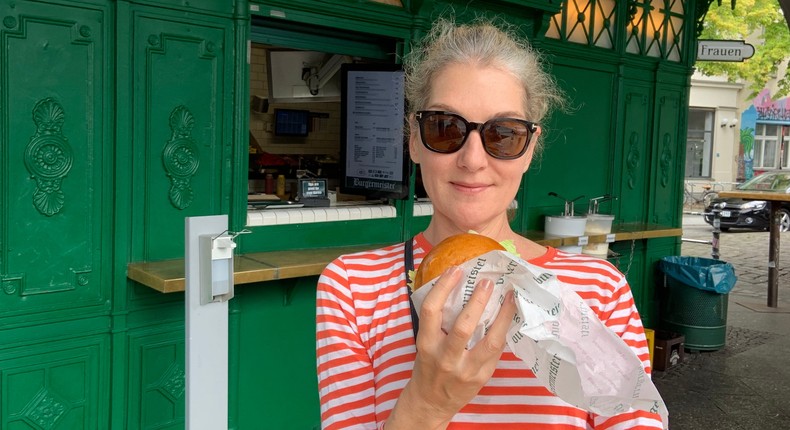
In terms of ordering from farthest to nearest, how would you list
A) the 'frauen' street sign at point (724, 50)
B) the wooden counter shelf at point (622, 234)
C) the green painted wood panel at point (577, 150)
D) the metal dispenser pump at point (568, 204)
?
1. the 'frauen' street sign at point (724, 50)
2. the green painted wood panel at point (577, 150)
3. the metal dispenser pump at point (568, 204)
4. the wooden counter shelf at point (622, 234)

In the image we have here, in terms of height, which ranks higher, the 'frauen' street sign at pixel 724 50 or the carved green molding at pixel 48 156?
the 'frauen' street sign at pixel 724 50

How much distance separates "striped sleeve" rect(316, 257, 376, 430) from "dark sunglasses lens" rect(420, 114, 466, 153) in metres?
0.37

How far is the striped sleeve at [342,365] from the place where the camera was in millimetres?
1559

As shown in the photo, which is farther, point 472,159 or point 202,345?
point 202,345

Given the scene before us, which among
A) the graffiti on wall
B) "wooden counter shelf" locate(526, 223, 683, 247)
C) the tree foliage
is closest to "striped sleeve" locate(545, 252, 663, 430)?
"wooden counter shelf" locate(526, 223, 683, 247)

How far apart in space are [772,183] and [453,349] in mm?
20370

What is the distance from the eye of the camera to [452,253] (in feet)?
4.57

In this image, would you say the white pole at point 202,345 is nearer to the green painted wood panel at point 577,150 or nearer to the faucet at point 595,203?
the green painted wood panel at point 577,150

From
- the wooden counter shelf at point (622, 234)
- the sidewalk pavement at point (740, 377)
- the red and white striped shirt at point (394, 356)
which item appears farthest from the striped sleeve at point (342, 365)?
the sidewalk pavement at point (740, 377)

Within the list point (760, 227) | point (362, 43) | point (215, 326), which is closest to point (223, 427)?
point (215, 326)

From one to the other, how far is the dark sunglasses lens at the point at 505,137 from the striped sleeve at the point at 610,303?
0.94 feet

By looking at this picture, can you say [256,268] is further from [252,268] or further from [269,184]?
[269,184]

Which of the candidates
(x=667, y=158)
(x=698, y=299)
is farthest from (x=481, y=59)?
(x=667, y=158)

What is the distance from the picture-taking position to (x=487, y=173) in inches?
64.8
